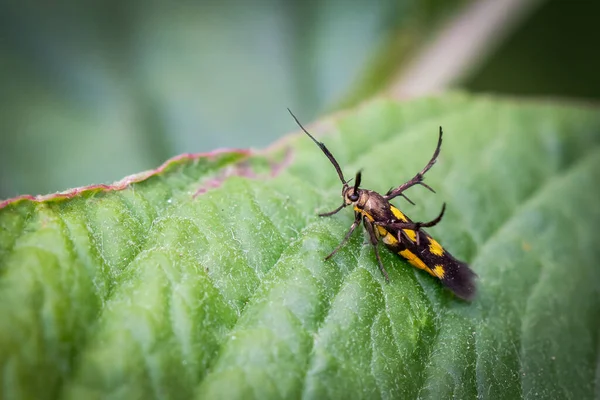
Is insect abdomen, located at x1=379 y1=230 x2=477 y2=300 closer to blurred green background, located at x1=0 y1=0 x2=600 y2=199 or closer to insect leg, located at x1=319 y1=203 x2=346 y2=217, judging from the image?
insect leg, located at x1=319 y1=203 x2=346 y2=217

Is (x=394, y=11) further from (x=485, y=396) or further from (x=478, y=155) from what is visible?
(x=485, y=396)

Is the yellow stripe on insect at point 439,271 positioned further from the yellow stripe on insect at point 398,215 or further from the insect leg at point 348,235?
the insect leg at point 348,235

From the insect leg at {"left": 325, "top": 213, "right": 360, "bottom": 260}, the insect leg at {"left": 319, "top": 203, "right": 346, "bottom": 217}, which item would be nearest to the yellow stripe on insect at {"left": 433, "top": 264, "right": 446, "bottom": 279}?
the insect leg at {"left": 325, "top": 213, "right": 360, "bottom": 260}

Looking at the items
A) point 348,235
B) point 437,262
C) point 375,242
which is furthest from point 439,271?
point 348,235

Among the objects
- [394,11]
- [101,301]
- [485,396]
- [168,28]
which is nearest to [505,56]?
[394,11]

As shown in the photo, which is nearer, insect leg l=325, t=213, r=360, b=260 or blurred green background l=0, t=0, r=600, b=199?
insect leg l=325, t=213, r=360, b=260

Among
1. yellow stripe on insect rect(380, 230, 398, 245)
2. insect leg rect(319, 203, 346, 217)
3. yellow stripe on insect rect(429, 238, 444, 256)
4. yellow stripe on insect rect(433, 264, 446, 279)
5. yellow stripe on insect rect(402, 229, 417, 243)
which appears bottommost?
yellow stripe on insect rect(433, 264, 446, 279)
